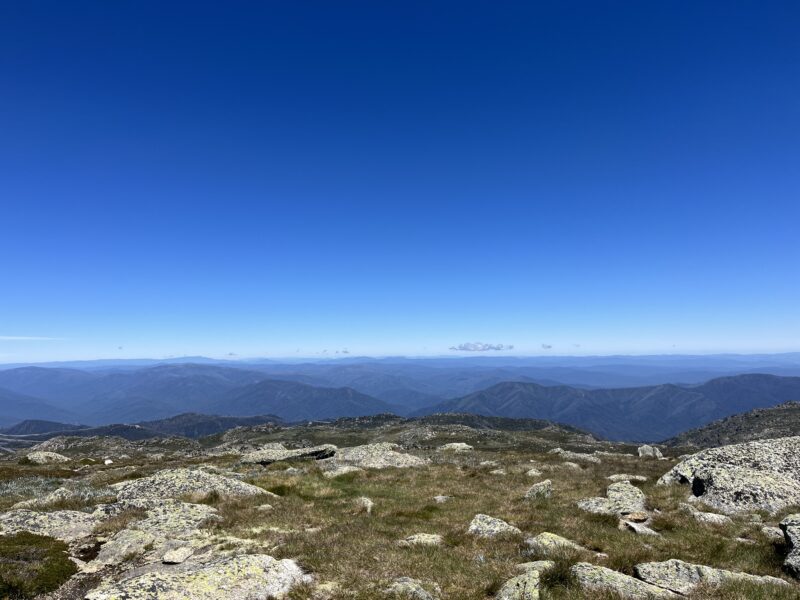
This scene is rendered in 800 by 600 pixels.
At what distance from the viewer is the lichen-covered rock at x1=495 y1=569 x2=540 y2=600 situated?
30.6 feet

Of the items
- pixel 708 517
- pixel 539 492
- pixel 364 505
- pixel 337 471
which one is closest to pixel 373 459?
pixel 337 471

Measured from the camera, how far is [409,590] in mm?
9875

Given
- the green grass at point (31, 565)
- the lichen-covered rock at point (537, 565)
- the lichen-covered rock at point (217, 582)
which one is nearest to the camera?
the lichen-covered rock at point (217, 582)

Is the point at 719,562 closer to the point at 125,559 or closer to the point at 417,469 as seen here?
the point at 125,559

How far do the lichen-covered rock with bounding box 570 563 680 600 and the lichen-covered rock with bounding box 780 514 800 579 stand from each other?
5203 mm

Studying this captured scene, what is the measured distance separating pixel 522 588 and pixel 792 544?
9.34 metres

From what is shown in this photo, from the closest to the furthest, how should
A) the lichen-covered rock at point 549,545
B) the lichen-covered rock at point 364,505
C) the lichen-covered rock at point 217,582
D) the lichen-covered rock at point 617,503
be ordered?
the lichen-covered rock at point 217,582, the lichen-covered rock at point 549,545, the lichen-covered rock at point 617,503, the lichen-covered rock at point 364,505

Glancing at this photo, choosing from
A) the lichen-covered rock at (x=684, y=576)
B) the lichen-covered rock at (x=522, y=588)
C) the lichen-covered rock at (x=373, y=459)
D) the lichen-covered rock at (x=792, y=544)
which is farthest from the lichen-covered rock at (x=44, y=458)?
the lichen-covered rock at (x=792, y=544)

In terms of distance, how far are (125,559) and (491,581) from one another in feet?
35.3

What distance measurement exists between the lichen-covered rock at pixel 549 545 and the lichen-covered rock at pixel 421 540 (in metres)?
3.04

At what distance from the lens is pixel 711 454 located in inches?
1072

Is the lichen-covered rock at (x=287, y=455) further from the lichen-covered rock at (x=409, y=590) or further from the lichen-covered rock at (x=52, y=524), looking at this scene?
the lichen-covered rock at (x=409, y=590)

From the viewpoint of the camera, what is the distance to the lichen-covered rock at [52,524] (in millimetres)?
14211

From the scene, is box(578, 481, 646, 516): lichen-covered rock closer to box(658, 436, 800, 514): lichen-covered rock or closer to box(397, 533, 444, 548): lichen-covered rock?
box(658, 436, 800, 514): lichen-covered rock
